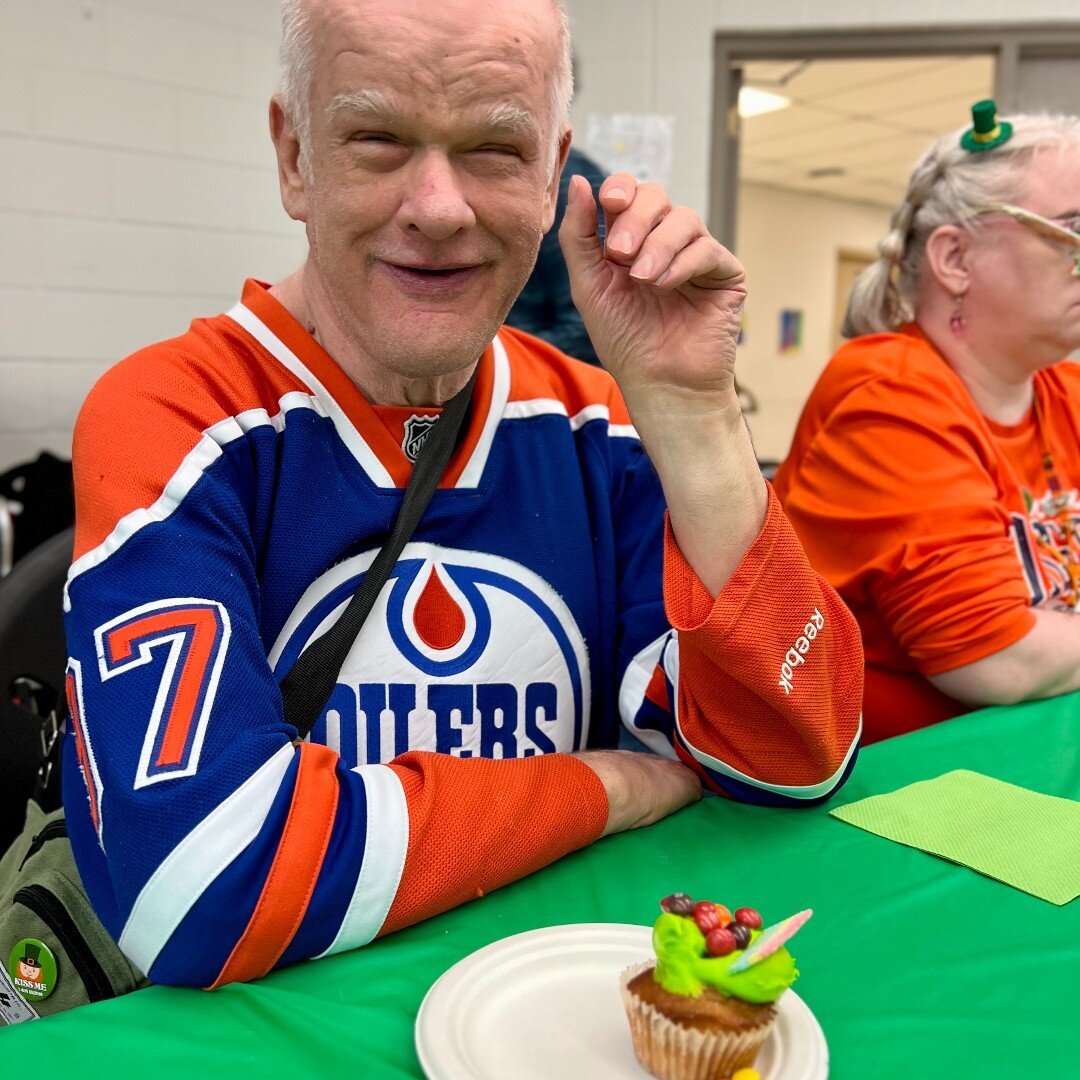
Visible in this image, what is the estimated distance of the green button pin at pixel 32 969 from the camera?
85 cm

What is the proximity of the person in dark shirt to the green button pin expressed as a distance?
1.45 meters

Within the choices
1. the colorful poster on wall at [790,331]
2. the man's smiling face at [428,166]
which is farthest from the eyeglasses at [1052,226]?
the colorful poster on wall at [790,331]

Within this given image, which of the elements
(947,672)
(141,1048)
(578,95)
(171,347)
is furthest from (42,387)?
(141,1048)

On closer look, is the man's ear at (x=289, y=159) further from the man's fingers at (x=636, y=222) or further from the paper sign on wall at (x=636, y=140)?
the paper sign on wall at (x=636, y=140)

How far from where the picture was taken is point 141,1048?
62 cm

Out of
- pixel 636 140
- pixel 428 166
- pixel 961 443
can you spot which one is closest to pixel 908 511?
pixel 961 443

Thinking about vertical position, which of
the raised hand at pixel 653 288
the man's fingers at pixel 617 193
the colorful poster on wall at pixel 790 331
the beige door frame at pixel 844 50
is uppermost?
the beige door frame at pixel 844 50

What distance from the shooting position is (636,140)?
4434 millimetres

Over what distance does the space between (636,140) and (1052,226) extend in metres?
3.04

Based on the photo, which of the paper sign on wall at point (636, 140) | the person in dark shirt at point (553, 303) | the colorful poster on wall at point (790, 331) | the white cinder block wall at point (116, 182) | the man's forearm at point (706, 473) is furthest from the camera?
the colorful poster on wall at point (790, 331)

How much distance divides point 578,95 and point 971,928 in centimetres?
426

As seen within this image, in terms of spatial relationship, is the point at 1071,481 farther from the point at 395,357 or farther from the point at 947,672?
the point at 395,357

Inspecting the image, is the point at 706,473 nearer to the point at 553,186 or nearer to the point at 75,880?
the point at 553,186

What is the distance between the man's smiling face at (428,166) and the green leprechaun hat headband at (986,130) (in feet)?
3.40
